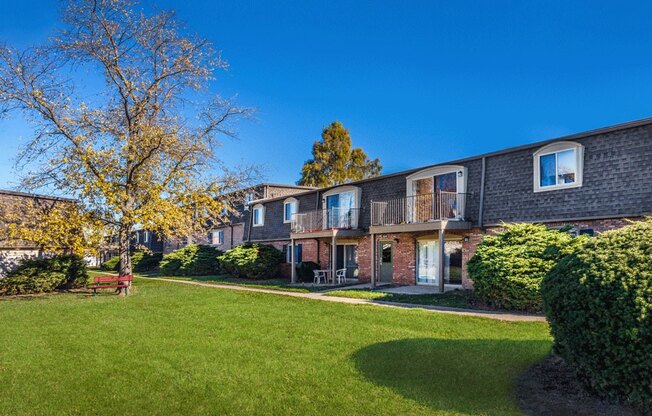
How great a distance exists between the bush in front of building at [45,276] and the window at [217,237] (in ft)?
56.8

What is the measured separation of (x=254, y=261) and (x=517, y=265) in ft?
55.5

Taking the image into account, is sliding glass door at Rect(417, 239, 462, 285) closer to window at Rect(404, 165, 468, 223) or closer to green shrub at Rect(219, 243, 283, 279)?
window at Rect(404, 165, 468, 223)

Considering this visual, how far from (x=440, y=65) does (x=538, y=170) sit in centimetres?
1056

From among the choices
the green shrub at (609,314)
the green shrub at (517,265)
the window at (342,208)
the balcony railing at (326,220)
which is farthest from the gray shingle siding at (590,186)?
the green shrub at (609,314)

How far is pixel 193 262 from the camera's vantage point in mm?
32875

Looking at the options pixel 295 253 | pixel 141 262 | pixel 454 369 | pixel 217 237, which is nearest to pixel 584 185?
pixel 454 369

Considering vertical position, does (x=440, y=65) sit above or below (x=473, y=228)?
above

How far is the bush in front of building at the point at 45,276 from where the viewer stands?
18172 mm

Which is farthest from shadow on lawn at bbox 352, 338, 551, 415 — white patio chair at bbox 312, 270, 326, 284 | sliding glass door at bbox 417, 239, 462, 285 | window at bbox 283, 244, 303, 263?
window at bbox 283, 244, 303, 263

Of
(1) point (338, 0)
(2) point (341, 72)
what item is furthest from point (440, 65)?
(1) point (338, 0)

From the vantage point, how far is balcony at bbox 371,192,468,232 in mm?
17922

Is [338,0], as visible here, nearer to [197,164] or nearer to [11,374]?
[197,164]

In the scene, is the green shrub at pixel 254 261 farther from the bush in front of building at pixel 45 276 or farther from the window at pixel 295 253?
the bush in front of building at pixel 45 276

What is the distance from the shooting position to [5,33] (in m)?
17.6
